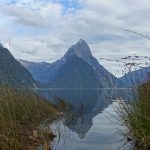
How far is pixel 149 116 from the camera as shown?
10.7 m

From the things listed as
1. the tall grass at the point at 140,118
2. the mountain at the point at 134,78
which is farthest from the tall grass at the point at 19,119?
the mountain at the point at 134,78

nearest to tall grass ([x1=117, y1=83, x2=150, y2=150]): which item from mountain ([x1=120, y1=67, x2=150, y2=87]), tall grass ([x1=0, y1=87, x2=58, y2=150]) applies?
mountain ([x1=120, y1=67, x2=150, y2=87])

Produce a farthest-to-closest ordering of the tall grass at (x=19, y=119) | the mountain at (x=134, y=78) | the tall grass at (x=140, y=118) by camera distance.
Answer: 1. the mountain at (x=134, y=78)
2. the tall grass at (x=140, y=118)
3. the tall grass at (x=19, y=119)

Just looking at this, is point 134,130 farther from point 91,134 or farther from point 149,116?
point 91,134

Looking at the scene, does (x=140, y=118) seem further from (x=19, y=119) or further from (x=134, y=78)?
(x=19, y=119)

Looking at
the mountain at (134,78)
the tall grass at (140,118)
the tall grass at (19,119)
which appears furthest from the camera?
the mountain at (134,78)

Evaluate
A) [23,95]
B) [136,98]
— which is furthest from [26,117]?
[136,98]

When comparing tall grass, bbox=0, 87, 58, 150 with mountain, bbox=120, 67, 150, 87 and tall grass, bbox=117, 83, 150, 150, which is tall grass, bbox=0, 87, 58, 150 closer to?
tall grass, bbox=117, 83, 150, 150

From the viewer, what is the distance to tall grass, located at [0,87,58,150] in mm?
9664

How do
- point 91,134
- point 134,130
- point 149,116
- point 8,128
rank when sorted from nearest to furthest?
1. point 8,128
2. point 149,116
3. point 134,130
4. point 91,134

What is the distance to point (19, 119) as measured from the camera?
55.3 ft

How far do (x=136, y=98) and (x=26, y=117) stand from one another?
6834mm

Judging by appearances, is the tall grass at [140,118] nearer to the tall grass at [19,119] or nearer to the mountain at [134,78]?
the mountain at [134,78]

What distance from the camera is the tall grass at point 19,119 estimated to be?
9.66 m
